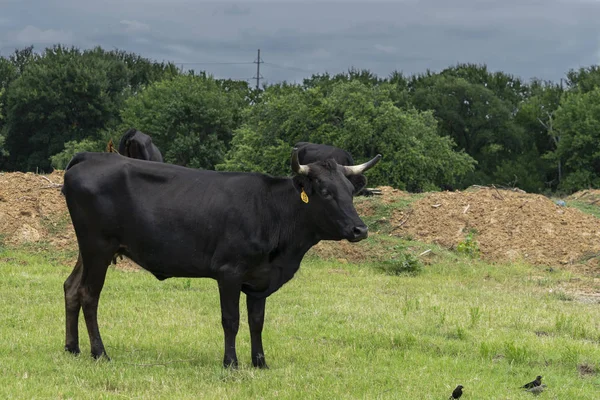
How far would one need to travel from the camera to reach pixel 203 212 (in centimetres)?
920

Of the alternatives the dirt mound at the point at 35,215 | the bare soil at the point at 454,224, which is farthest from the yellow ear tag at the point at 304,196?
the bare soil at the point at 454,224

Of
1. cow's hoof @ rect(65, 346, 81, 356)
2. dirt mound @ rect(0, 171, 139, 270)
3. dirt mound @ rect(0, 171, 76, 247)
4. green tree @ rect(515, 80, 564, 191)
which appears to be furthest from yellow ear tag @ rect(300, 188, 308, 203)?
green tree @ rect(515, 80, 564, 191)

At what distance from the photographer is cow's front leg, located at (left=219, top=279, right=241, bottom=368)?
8.96 metres

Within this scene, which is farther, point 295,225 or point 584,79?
point 584,79

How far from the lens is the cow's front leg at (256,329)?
9.24 m

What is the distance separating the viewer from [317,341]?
35.1 ft

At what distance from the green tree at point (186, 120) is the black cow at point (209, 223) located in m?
51.8

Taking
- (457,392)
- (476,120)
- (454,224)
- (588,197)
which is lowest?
(454,224)

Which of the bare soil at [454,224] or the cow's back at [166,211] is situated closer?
the cow's back at [166,211]

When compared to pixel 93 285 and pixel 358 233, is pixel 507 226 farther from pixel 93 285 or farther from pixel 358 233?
pixel 93 285

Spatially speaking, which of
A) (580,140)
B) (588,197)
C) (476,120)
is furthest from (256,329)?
(476,120)

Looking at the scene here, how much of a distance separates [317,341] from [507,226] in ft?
41.3

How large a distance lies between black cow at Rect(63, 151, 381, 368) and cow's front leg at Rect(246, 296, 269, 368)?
0.04ft

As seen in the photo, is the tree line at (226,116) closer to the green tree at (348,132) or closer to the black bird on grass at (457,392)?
the green tree at (348,132)
